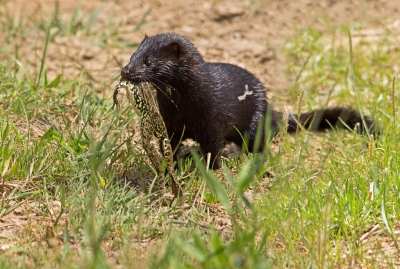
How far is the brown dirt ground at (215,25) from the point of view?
647 centimetres

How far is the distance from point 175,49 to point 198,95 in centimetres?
36

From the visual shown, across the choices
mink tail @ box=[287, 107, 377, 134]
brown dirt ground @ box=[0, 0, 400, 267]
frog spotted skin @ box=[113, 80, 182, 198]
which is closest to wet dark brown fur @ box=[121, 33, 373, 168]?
mink tail @ box=[287, 107, 377, 134]

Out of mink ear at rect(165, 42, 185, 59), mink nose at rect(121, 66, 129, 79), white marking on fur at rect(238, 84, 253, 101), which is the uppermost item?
mink ear at rect(165, 42, 185, 59)

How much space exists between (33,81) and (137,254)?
104 inches

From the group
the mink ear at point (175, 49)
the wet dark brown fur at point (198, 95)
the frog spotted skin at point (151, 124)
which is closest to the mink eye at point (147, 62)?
the wet dark brown fur at point (198, 95)

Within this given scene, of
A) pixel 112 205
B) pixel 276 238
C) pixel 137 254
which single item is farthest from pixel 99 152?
pixel 276 238

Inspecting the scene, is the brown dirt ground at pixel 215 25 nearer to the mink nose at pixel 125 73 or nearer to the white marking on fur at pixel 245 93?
the white marking on fur at pixel 245 93

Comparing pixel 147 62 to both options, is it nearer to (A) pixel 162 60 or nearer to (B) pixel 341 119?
(A) pixel 162 60

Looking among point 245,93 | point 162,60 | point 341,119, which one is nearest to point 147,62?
point 162,60

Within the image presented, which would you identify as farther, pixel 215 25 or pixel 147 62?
pixel 215 25

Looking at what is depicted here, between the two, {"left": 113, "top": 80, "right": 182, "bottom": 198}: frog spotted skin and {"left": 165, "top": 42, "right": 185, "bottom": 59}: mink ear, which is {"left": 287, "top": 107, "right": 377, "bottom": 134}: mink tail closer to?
{"left": 165, "top": 42, "right": 185, "bottom": 59}: mink ear

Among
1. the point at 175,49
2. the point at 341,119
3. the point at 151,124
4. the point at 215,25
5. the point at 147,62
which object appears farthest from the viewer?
the point at 215,25

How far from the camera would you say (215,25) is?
24.2 ft

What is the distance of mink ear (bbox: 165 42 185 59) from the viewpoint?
4.52 metres
